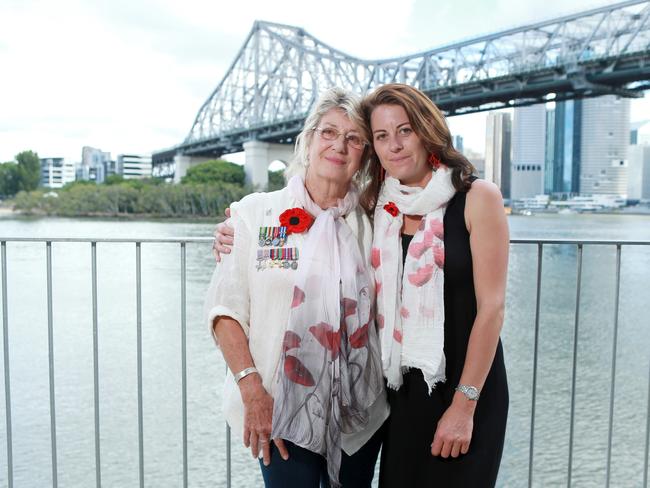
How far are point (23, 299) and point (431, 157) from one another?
9.20 meters

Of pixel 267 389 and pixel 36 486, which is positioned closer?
pixel 267 389

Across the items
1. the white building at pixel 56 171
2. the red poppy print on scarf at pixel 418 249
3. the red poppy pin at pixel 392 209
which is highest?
the white building at pixel 56 171

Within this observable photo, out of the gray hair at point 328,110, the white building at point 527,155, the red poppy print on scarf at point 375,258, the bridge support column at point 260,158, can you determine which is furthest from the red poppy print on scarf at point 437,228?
the white building at point 527,155

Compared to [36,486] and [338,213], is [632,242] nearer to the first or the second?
[338,213]

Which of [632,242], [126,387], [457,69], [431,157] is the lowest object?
[126,387]

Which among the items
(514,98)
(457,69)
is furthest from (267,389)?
(457,69)

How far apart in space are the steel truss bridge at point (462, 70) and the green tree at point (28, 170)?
942 cm

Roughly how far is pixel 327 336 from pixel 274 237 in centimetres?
24

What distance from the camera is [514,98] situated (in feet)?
74.8

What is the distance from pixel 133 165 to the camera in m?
95.0

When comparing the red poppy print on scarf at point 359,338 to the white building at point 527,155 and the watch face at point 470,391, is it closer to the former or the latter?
the watch face at point 470,391

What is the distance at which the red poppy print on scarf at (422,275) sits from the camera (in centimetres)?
130

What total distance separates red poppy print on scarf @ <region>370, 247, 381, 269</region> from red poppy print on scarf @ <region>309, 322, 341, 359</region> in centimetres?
17

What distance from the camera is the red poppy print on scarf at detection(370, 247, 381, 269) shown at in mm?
1355
